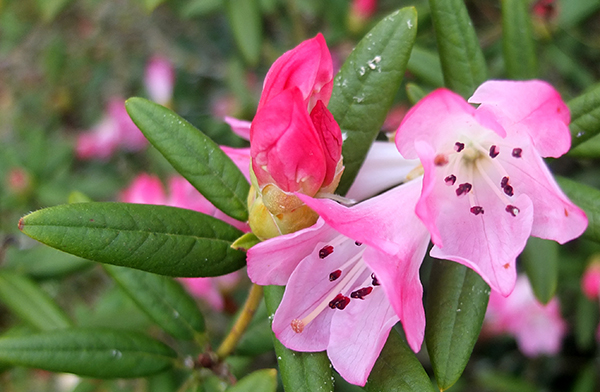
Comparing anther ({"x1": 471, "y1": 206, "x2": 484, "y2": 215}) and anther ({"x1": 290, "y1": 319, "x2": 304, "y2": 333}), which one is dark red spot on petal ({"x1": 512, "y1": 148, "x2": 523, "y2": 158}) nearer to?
anther ({"x1": 471, "y1": 206, "x2": 484, "y2": 215})

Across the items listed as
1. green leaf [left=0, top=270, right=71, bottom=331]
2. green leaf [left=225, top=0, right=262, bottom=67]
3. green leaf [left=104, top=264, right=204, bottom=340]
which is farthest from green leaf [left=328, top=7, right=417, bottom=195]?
green leaf [left=225, top=0, right=262, bottom=67]

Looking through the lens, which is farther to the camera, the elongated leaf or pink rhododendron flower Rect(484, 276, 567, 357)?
pink rhododendron flower Rect(484, 276, 567, 357)

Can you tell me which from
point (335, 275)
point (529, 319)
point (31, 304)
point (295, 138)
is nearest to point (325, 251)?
point (335, 275)

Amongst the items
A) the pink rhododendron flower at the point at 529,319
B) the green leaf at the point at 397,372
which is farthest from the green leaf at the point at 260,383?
the pink rhododendron flower at the point at 529,319

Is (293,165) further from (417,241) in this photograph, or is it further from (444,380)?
(444,380)

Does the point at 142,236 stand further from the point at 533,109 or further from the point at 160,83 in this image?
the point at 160,83

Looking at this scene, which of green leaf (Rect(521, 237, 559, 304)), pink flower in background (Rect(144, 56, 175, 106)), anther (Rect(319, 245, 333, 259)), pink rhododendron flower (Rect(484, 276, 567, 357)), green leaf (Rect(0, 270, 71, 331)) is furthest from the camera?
pink flower in background (Rect(144, 56, 175, 106))

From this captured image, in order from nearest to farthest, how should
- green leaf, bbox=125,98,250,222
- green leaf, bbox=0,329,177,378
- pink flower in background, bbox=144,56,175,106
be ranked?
1. green leaf, bbox=125,98,250,222
2. green leaf, bbox=0,329,177,378
3. pink flower in background, bbox=144,56,175,106
